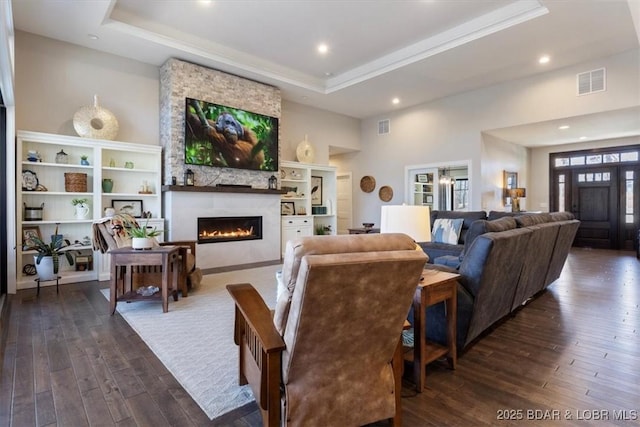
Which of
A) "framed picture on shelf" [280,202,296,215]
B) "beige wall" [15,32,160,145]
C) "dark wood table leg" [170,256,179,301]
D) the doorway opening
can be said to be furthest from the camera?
the doorway opening

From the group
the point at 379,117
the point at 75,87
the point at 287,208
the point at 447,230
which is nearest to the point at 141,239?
the point at 75,87

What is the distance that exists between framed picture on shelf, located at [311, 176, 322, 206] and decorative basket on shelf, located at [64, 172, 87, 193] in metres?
5.03

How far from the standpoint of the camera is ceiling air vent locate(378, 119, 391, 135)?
900 centimetres

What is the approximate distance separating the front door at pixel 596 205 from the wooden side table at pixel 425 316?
30.0ft

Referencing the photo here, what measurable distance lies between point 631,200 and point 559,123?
4038 mm

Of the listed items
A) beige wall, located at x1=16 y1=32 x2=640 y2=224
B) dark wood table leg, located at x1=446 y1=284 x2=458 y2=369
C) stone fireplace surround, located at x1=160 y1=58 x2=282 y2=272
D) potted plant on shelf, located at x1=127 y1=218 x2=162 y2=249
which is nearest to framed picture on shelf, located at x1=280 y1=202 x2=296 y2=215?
stone fireplace surround, located at x1=160 y1=58 x2=282 y2=272

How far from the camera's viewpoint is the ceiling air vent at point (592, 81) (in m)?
5.65

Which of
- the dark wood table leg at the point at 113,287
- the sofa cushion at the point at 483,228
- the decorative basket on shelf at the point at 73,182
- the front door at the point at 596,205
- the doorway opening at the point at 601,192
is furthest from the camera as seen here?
the front door at the point at 596,205

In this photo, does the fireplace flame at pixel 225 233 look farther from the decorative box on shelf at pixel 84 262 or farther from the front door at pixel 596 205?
the front door at pixel 596 205

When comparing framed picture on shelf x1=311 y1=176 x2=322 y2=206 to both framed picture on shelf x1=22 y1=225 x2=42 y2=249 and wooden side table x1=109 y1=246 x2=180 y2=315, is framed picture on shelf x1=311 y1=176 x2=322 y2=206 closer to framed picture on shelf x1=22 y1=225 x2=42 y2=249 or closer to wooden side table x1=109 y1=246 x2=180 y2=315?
wooden side table x1=109 y1=246 x2=180 y2=315

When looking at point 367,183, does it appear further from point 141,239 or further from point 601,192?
point 141,239

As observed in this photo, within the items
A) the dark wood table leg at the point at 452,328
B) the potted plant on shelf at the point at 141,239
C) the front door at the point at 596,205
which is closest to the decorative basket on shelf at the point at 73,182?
the potted plant on shelf at the point at 141,239

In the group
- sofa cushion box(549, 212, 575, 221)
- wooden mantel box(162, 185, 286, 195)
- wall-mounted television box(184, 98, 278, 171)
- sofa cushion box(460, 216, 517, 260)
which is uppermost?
wall-mounted television box(184, 98, 278, 171)

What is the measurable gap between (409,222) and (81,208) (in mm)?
5020
